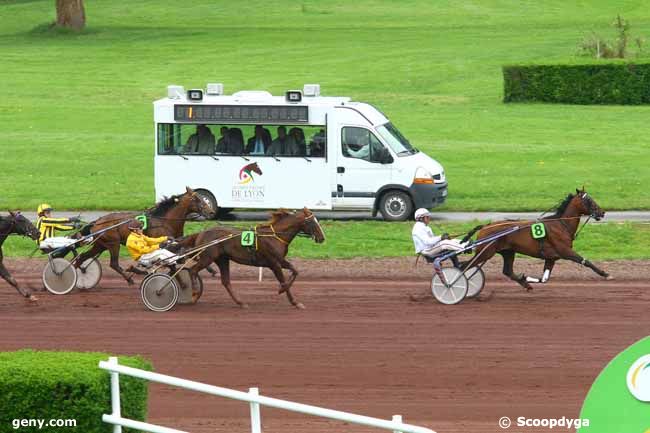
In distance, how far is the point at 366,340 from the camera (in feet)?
45.7

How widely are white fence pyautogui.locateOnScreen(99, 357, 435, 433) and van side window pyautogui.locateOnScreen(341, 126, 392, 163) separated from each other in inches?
608

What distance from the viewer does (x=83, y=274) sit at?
56.3 ft

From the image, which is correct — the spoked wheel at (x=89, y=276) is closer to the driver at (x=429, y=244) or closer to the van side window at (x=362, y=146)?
the driver at (x=429, y=244)

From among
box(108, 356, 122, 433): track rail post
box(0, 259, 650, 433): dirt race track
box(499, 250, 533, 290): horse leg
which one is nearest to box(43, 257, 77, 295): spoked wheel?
box(0, 259, 650, 433): dirt race track

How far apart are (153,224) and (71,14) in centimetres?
4334

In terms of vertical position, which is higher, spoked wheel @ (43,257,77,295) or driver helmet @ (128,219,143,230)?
driver helmet @ (128,219,143,230)

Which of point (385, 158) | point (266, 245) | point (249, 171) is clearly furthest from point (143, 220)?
point (385, 158)

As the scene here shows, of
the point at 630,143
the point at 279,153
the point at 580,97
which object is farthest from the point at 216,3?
the point at 279,153

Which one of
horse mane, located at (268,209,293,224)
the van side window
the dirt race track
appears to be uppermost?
the van side window

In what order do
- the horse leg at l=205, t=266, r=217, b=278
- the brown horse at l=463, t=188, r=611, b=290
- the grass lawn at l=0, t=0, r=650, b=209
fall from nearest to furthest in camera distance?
the brown horse at l=463, t=188, r=611, b=290 < the horse leg at l=205, t=266, r=217, b=278 < the grass lawn at l=0, t=0, r=650, b=209

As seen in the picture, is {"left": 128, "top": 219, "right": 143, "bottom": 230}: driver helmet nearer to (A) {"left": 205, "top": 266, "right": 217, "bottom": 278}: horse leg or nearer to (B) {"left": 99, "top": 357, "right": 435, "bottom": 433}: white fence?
(A) {"left": 205, "top": 266, "right": 217, "bottom": 278}: horse leg

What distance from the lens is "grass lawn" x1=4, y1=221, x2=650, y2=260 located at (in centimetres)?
1997

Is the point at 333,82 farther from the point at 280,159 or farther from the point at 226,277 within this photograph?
the point at 226,277

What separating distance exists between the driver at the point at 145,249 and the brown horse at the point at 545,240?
3.86 metres
